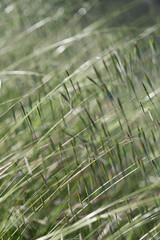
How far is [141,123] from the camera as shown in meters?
1.11

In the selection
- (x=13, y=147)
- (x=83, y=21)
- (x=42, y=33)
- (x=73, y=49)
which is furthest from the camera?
(x=83, y=21)

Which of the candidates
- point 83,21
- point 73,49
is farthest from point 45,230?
point 83,21

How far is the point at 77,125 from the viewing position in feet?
3.20

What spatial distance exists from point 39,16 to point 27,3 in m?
0.12

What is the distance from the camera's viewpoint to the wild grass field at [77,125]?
67 cm

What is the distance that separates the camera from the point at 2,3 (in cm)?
176

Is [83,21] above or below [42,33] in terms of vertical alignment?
above

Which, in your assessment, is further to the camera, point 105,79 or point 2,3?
point 2,3

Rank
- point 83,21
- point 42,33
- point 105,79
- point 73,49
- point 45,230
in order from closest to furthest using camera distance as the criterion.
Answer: point 45,230 → point 105,79 → point 73,49 → point 42,33 → point 83,21

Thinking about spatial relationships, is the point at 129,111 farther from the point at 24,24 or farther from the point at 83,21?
the point at 83,21

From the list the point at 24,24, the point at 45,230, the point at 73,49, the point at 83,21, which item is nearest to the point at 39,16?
the point at 24,24

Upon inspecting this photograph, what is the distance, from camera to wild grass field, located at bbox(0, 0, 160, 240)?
0.67 metres

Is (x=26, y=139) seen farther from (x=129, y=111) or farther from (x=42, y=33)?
(x=42, y=33)

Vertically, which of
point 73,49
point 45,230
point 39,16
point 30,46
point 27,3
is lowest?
point 45,230
